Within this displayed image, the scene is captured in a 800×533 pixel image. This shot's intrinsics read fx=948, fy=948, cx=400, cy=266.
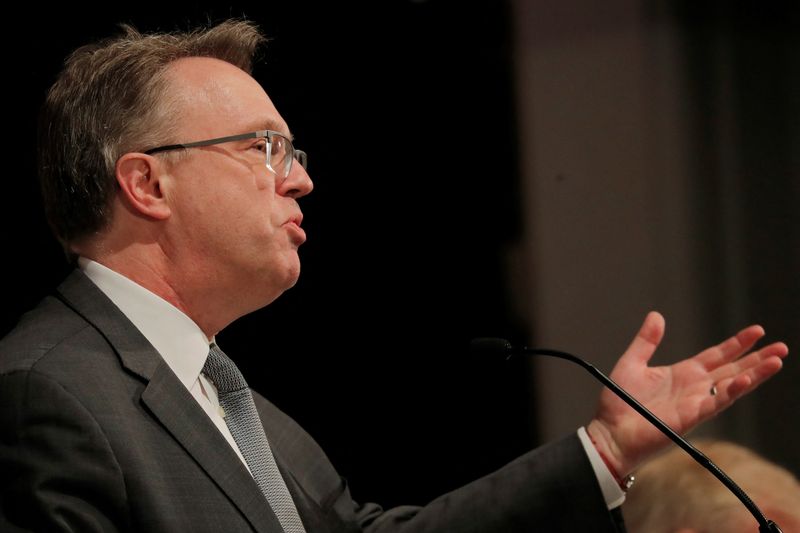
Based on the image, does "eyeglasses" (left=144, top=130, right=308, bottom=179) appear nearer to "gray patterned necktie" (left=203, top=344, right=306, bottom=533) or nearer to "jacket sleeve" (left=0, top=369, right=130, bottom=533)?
"gray patterned necktie" (left=203, top=344, right=306, bottom=533)

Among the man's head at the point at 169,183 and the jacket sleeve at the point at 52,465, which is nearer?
the jacket sleeve at the point at 52,465

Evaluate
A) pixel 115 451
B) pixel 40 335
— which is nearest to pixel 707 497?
pixel 115 451

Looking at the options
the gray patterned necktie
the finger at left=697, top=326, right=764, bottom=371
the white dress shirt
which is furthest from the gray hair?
the finger at left=697, top=326, right=764, bottom=371

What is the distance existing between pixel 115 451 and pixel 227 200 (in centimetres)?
52

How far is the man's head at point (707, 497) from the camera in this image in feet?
5.97

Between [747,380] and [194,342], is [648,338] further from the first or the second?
[194,342]

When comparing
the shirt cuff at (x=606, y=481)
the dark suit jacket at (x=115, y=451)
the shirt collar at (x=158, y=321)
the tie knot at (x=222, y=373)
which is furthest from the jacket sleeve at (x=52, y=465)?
the shirt cuff at (x=606, y=481)

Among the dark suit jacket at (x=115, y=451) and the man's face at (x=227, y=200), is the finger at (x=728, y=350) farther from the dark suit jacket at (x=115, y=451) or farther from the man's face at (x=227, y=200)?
the man's face at (x=227, y=200)

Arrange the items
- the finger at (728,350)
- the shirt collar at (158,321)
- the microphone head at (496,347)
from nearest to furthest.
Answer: the shirt collar at (158,321) < the microphone head at (496,347) < the finger at (728,350)

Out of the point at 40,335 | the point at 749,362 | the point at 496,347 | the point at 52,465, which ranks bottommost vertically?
the point at 749,362

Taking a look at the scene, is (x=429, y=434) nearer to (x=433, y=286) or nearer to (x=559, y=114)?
(x=433, y=286)

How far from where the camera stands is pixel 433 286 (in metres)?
2.63

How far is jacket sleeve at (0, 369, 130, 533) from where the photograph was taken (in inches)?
50.5

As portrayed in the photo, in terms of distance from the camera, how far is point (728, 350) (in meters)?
1.86
